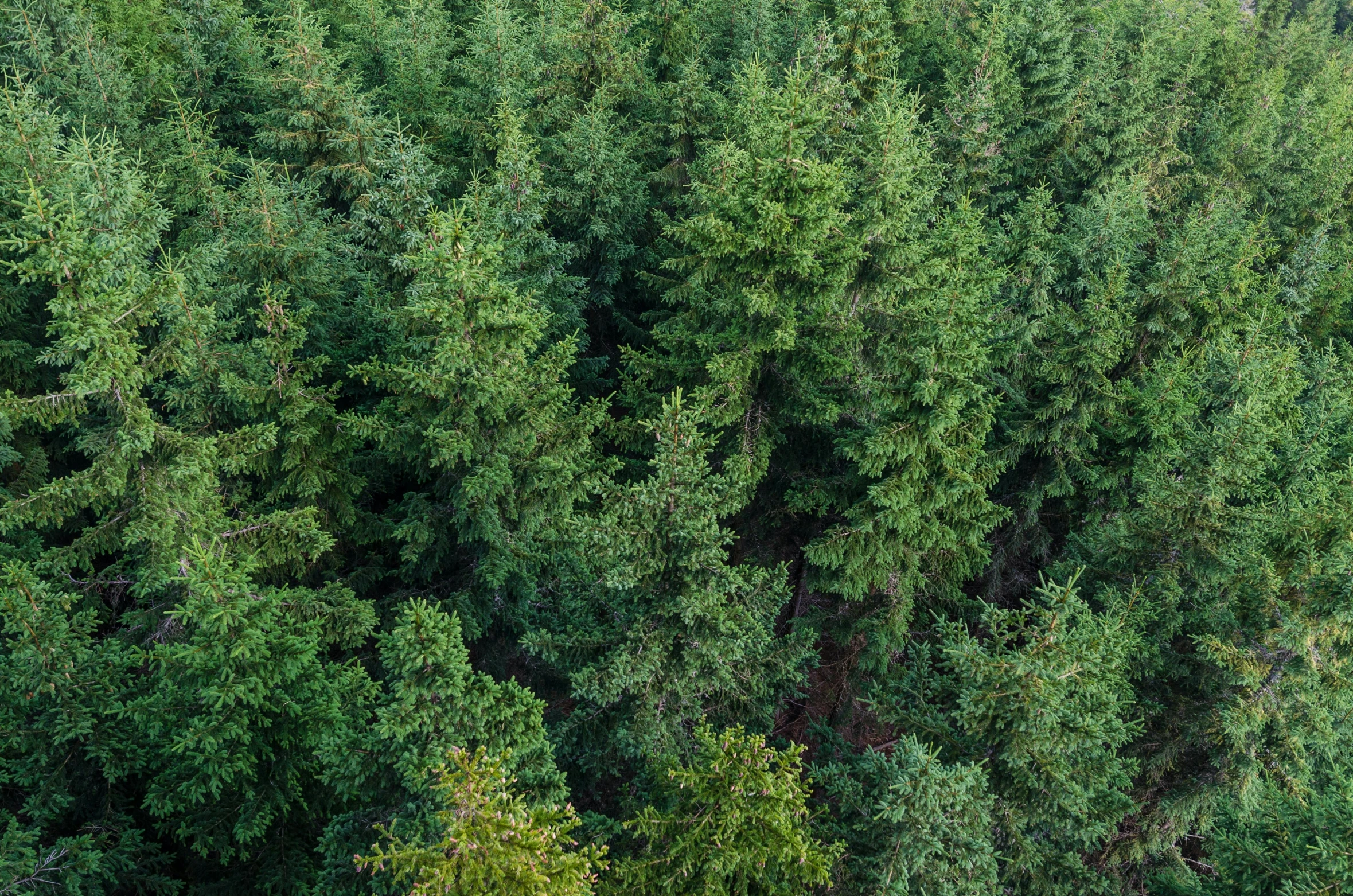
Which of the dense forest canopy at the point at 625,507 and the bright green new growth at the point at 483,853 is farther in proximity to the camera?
the dense forest canopy at the point at 625,507

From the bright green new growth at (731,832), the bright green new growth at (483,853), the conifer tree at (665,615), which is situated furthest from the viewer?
the conifer tree at (665,615)

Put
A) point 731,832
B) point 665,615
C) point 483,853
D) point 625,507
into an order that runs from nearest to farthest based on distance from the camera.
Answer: point 483,853 < point 731,832 < point 625,507 < point 665,615

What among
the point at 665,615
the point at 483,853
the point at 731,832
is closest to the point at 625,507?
the point at 665,615

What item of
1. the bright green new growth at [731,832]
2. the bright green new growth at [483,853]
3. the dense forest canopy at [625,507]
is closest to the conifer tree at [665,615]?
the dense forest canopy at [625,507]

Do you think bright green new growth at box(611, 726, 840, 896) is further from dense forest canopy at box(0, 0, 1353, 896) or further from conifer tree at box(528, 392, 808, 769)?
conifer tree at box(528, 392, 808, 769)

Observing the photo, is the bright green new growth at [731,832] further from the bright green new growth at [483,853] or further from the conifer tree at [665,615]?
the bright green new growth at [483,853]

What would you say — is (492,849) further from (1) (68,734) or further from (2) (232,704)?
(1) (68,734)

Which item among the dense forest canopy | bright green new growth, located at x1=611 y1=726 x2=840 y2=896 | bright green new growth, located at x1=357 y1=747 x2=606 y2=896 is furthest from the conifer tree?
bright green new growth, located at x1=357 y1=747 x2=606 y2=896

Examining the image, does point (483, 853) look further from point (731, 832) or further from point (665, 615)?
point (665, 615)

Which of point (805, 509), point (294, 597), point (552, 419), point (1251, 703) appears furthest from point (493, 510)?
point (1251, 703)

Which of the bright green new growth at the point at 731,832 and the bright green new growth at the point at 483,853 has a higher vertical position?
the bright green new growth at the point at 483,853
